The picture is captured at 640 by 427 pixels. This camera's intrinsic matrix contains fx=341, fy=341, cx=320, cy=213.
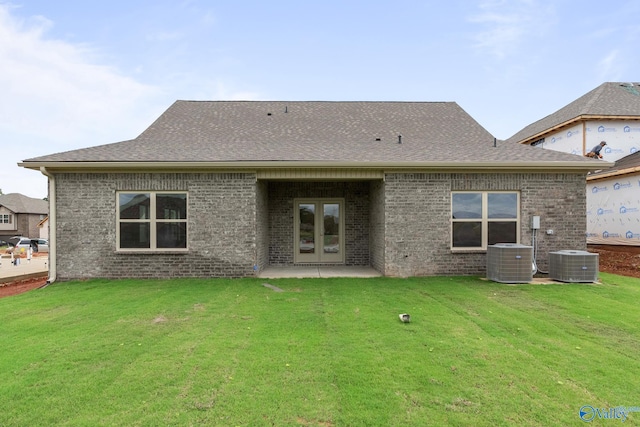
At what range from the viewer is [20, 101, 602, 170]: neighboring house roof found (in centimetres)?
843

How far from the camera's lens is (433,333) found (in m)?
4.63

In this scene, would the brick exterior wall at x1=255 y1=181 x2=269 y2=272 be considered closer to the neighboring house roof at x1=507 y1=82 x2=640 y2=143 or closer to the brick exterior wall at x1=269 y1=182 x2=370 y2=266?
the brick exterior wall at x1=269 y1=182 x2=370 y2=266

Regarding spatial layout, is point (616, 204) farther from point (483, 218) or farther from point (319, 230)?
point (319, 230)

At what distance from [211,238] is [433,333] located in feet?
19.9

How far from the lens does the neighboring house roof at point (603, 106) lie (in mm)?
15117

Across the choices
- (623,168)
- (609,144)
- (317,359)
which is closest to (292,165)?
Answer: (317,359)

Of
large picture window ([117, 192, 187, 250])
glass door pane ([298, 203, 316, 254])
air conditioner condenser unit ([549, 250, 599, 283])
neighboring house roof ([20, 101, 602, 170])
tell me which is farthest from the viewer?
glass door pane ([298, 203, 316, 254])

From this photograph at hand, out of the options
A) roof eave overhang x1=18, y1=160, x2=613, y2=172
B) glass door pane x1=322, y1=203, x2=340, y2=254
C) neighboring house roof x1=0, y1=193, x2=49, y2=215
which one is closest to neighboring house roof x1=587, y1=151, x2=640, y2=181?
roof eave overhang x1=18, y1=160, x2=613, y2=172

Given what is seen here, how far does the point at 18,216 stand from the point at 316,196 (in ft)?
161

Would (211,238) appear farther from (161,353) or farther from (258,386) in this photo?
(258,386)

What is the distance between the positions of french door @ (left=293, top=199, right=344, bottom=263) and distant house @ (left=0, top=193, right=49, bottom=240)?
45326 millimetres

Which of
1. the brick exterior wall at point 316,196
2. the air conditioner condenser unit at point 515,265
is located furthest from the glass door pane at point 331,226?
the air conditioner condenser unit at point 515,265

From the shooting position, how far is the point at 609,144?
49.8 ft

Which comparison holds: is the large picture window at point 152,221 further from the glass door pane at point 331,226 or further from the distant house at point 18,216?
the distant house at point 18,216
